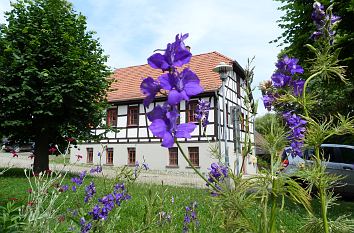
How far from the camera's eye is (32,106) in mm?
13203

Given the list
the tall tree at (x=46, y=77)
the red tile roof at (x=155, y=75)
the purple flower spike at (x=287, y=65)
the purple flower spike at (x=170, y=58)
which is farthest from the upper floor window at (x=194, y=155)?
the purple flower spike at (x=170, y=58)

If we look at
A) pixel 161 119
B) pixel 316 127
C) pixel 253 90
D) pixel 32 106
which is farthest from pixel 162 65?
pixel 32 106

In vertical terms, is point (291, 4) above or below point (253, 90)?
above

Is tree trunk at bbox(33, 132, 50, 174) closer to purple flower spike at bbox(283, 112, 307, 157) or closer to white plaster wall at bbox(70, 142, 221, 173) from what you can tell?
white plaster wall at bbox(70, 142, 221, 173)

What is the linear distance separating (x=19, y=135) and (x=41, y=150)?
129 cm

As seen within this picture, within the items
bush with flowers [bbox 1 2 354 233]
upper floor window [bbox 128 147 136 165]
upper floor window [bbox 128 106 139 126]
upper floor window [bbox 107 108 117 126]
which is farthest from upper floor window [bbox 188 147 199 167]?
bush with flowers [bbox 1 2 354 233]

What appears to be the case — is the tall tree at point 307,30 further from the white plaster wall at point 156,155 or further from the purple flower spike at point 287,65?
the white plaster wall at point 156,155

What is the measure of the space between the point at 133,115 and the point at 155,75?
3381mm

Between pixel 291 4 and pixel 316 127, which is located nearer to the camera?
pixel 316 127

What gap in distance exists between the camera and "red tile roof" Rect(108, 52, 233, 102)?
20656 mm

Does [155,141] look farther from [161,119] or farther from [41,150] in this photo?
[161,119]

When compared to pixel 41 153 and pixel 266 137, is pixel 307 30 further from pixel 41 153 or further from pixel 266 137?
pixel 41 153

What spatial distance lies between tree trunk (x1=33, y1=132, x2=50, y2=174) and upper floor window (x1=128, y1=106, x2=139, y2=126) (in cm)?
871

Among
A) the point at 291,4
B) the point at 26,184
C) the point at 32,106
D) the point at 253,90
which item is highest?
the point at 291,4
